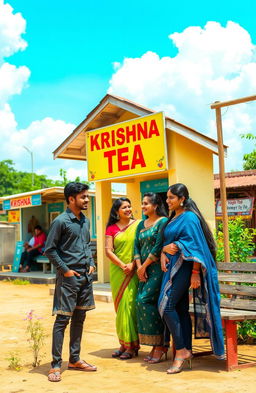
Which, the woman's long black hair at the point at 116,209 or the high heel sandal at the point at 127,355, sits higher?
the woman's long black hair at the point at 116,209

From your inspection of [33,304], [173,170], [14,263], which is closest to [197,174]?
[173,170]

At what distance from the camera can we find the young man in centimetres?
480

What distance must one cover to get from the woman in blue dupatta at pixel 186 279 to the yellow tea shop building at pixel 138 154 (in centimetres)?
576

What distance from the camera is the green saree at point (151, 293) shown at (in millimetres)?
5152

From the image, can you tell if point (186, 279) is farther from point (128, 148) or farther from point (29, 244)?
point (29, 244)

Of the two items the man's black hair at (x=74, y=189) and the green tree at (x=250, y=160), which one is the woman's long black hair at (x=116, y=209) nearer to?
the man's black hair at (x=74, y=189)

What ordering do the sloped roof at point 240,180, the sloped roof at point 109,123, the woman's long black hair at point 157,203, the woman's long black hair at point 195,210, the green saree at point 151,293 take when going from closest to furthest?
1. the woman's long black hair at point 195,210
2. the green saree at point 151,293
3. the woman's long black hair at point 157,203
4. the sloped roof at point 109,123
5. the sloped roof at point 240,180

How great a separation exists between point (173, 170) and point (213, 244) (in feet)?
19.6

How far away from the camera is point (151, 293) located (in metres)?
5.20

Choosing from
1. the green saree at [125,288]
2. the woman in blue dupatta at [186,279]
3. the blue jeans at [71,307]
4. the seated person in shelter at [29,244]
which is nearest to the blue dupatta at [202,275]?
the woman in blue dupatta at [186,279]

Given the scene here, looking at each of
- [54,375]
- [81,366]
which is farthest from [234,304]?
[54,375]

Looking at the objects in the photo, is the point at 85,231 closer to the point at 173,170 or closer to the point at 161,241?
the point at 161,241

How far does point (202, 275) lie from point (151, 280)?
601mm

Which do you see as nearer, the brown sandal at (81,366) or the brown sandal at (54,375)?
the brown sandal at (54,375)
